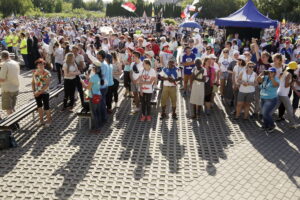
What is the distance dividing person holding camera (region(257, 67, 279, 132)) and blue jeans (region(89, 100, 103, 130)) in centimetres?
401

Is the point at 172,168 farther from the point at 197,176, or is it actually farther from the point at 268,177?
the point at 268,177

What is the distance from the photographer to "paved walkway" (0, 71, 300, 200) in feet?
16.2

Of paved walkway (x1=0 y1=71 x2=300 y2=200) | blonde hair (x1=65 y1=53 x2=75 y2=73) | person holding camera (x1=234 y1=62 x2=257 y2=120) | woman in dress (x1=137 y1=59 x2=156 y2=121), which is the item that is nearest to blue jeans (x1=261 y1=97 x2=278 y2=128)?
paved walkway (x1=0 y1=71 x2=300 y2=200)

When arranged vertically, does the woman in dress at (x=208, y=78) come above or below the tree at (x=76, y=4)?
below

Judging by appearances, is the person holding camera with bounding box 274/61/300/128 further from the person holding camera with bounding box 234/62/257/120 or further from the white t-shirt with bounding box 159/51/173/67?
the white t-shirt with bounding box 159/51/173/67

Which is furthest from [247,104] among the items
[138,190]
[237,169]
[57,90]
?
[57,90]

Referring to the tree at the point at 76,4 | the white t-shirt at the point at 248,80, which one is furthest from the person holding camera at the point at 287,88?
the tree at the point at 76,4

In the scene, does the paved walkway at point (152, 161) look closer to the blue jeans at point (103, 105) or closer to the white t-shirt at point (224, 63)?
the blue jeans at point (103, 105)

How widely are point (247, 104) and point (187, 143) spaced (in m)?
2.37

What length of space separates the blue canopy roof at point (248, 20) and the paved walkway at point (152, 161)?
8.87m

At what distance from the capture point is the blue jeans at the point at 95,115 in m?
7.08

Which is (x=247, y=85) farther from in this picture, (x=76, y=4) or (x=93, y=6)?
(x=93, y=6)

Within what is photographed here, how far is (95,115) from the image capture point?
7137 millimetres

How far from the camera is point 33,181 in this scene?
201 inches
